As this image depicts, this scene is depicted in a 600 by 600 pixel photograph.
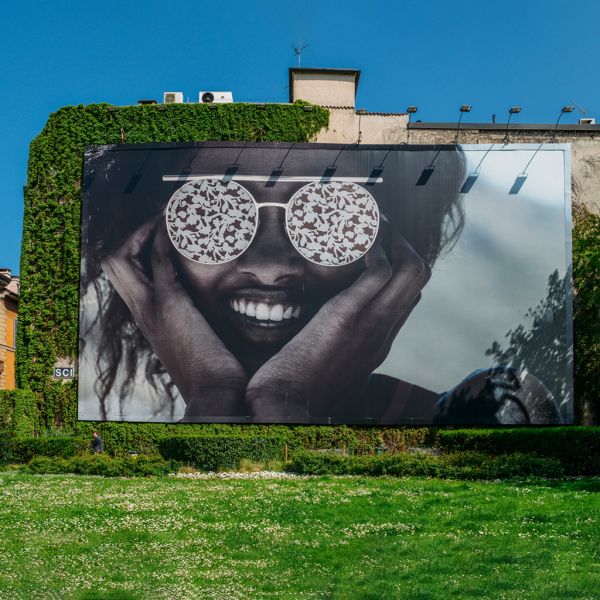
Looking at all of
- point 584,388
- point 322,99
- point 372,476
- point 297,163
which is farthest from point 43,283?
point 584,388

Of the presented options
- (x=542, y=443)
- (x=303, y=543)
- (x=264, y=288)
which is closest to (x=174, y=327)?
(x=264, y=288)

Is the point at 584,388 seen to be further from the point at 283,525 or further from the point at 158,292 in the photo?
the point at 283,525

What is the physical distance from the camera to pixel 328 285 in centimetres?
3088

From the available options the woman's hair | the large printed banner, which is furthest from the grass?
the woman's hair

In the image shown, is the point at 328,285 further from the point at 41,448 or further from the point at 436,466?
the point at 41,448

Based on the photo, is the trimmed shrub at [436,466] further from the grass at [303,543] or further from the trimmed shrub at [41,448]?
the trimmed shrub at [41,448]

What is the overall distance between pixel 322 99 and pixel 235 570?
26772mm

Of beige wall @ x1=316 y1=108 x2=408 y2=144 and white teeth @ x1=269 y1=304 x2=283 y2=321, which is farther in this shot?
beige wall @ x1=316 y1=108 x2=408 y2=144

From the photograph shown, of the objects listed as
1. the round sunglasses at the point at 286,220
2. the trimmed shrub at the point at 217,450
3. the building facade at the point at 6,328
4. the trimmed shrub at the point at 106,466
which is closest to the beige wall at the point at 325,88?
the round sunglasses at the point at 286,220

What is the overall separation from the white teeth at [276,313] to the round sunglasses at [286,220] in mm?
2185

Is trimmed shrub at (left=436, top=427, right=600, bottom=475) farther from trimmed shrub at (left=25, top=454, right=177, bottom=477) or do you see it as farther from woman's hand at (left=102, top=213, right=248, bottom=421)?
trimmed shrub at (left=25, top=454, right=177, bottom=477)

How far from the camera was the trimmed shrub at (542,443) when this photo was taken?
2367cm

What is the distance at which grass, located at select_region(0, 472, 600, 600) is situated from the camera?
394 inches

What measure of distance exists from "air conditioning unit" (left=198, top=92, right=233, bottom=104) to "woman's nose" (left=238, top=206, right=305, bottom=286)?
657cm
